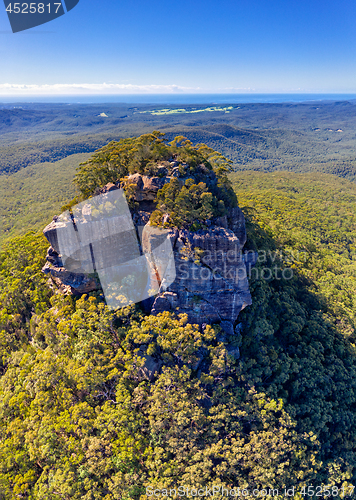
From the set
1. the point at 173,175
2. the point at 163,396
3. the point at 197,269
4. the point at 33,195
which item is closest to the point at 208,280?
the point at 197,269

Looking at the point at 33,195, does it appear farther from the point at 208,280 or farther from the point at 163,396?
the point at 163,396

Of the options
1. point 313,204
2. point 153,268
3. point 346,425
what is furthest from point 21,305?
point 313,204

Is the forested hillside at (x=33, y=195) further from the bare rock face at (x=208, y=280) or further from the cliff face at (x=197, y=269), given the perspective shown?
the bare rock face at (x=208, y=280)

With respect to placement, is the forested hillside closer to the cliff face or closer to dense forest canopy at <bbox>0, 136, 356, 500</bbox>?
dense forest canopy at <bbox>0, 136, 356, 500</bbox>

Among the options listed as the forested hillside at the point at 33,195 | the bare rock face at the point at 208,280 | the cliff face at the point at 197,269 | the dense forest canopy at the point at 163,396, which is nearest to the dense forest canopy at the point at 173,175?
the dense forest canopy at the point at 163,396

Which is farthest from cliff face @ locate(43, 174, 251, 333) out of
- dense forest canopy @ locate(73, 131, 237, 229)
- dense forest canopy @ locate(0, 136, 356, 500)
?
dense forest canopy @ locate(0, 136, 356, 500)
